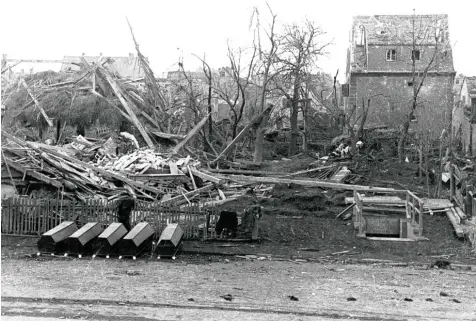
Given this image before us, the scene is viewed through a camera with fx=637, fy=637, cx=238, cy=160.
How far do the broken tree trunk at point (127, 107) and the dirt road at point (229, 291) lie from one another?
15.9 metres

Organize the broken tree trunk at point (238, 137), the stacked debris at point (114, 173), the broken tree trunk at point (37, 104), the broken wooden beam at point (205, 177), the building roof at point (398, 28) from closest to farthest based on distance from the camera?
1. the stacked debris at point (114, 173)
2. the broken wooden beam at point (205, 177)
3. the broken tree trunk at point (238, 137)
4. the broken tree trunk at point (37, 104)
5. the building roof at point (398, 28)

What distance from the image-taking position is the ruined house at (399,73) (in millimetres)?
47375

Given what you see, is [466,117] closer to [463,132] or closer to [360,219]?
[463,132]

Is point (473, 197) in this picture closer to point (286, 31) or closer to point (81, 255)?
point (81, 255)

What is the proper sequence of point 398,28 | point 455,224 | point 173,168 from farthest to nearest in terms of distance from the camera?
point 398,28
point 173,168
point 455,224

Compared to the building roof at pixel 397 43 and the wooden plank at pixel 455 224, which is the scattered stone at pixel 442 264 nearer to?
the wooden plank at pixel 455 224

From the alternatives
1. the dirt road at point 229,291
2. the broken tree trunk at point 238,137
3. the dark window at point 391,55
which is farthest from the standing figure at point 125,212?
the dark window at point 391,55

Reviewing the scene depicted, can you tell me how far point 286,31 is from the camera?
141ft

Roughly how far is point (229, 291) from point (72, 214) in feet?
26.9

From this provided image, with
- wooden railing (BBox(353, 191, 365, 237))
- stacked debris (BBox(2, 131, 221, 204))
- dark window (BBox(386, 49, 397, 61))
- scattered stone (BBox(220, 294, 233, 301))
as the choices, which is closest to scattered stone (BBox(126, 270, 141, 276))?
scattered stone (BBox(220, 294, 233, 301))

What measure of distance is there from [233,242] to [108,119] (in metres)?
15.9

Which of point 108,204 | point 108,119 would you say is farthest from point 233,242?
point 108,119

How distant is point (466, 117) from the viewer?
47.1m

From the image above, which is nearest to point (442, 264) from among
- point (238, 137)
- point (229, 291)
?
point (229, 291)
